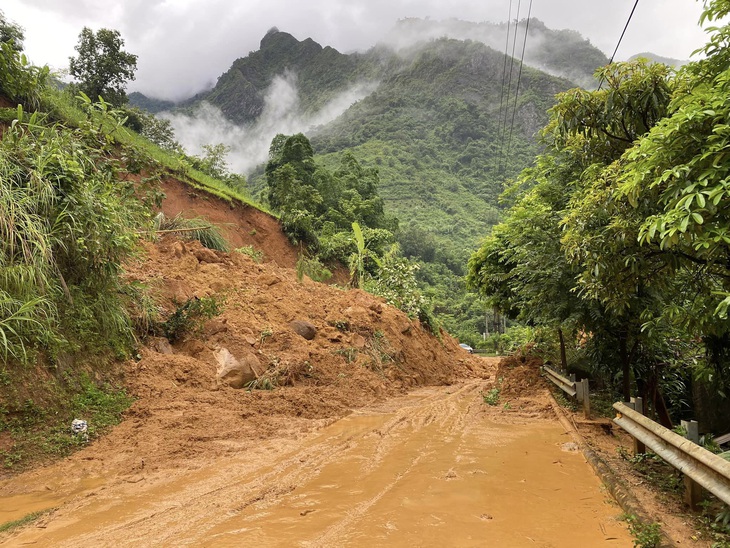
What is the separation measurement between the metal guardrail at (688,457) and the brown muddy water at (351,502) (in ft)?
2.24

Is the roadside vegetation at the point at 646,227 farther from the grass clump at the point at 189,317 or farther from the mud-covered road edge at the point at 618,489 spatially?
the grass clump at the point at 189,317

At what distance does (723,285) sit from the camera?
15.9 ft

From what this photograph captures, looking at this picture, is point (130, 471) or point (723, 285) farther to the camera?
point (130, 471)

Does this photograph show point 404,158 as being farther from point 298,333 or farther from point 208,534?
point 208,534

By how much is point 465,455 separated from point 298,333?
6.95 meters

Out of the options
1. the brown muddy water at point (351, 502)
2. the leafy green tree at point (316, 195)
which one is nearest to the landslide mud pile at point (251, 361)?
the brown muddy water at point (351, 502)

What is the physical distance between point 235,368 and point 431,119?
335 feet

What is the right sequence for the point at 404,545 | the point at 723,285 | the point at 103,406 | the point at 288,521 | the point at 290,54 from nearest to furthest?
the point at 404,545 < the point at 288,521 < the point at 723,285 < the point at 103,406 < the point at 290,54

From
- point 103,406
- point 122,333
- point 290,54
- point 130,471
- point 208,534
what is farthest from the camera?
point 290,54

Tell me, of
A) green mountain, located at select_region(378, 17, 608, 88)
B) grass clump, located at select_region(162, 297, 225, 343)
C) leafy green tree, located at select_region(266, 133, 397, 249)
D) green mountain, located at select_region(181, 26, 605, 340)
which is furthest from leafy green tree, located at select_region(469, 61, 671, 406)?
green mountain, located at select_region(378, 17, 608, 88)

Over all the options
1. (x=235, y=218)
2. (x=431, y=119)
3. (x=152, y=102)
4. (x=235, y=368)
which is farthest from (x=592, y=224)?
(x=152, y=102)

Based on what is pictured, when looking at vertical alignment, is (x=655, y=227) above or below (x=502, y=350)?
above

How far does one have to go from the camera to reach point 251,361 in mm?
9992

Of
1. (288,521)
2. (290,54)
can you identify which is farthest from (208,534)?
(290,54)
